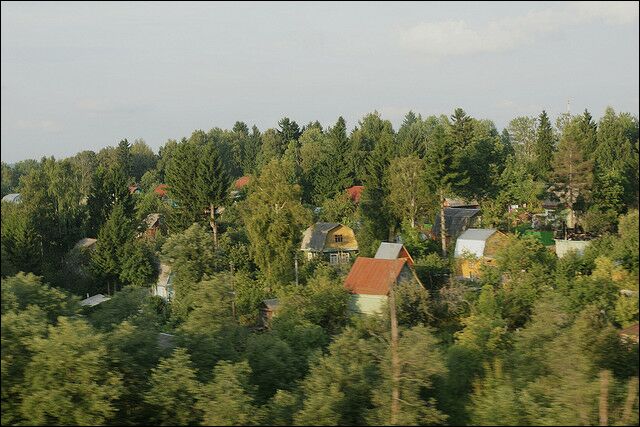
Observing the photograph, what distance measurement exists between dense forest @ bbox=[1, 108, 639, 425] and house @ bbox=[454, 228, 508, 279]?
85cm

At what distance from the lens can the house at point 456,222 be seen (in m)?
25.9

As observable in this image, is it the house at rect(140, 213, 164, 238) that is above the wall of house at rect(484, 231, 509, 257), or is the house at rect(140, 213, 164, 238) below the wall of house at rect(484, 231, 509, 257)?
above

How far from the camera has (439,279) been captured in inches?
818

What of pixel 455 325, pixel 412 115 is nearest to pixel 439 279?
pixel 455 325

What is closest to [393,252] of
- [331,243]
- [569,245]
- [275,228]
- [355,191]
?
[275,228]

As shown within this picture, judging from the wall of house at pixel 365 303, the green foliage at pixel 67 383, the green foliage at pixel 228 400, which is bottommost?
the wall of house at pixel 365 303

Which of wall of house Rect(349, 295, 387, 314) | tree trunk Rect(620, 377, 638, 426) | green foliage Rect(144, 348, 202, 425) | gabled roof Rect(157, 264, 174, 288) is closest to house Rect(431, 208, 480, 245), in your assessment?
wall of house Rect(349, 295, 387, 314)

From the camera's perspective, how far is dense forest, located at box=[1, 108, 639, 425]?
27.3 ft

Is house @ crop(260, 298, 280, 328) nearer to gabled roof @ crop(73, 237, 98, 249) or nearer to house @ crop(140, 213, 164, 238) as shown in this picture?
gabled roof @ crop(73, 237, 98, 249)

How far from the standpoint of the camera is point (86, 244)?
1780 cm

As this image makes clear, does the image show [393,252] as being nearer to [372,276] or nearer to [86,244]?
[372,276]

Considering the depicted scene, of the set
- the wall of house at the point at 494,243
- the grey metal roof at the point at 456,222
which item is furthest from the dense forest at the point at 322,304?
the wall of house at the point at 494,243

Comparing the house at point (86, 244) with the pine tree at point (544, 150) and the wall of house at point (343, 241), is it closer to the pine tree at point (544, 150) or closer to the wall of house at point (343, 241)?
the wall of house at point (343, 241)

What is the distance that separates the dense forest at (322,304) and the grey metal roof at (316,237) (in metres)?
1.62
